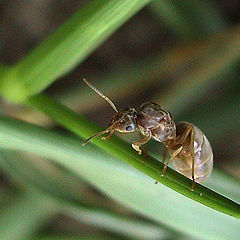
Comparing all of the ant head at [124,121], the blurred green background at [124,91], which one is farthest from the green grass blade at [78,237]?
the ant head at [124,121]

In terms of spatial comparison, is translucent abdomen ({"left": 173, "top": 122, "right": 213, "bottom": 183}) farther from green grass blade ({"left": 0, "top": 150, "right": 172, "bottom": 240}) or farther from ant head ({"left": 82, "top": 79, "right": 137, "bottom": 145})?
green grass blade ({"left": 0, "top": 150, "right": 172, "bottom": 240})

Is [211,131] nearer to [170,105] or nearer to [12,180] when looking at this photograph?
[170,105]

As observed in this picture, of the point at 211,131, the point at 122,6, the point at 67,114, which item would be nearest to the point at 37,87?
the point at 67,114

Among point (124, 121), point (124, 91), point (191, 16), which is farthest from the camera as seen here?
point (124, 91)

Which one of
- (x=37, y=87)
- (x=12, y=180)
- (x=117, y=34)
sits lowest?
(x=37, y=87)

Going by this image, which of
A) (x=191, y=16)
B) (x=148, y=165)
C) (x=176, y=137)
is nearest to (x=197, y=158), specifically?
(x=176, y=137)

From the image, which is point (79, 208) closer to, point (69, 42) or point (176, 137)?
point (176, 137)
